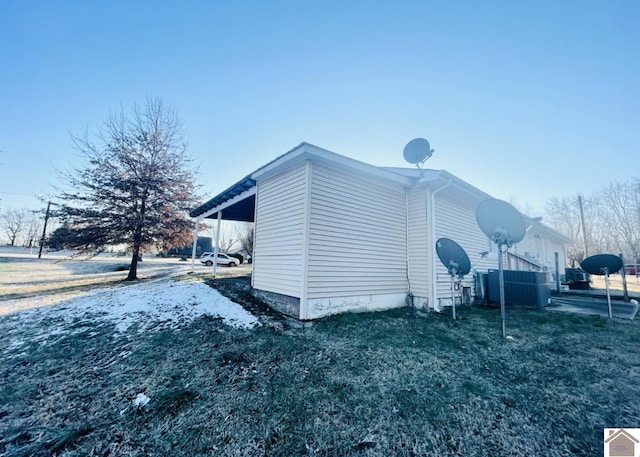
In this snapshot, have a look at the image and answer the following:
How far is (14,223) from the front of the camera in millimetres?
52156

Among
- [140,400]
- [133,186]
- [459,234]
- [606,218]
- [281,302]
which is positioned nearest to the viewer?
[140,400]

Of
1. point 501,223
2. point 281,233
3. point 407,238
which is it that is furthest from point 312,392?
point 407,238

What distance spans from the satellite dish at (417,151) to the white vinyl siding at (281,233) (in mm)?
3837

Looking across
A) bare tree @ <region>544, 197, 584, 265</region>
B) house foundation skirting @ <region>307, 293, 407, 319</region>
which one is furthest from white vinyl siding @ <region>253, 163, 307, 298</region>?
bare tree @ <region>544, 197, 584, 265</region>

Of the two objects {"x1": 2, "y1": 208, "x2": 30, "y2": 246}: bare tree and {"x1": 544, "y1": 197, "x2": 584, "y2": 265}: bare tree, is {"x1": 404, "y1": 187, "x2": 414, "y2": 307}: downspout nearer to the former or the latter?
{"x1": 544, "y1": 197, "x2": 584, "y2": 265}: bare tree

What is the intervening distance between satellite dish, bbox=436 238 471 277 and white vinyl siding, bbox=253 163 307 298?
347 centimetres

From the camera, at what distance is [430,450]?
7.05ft

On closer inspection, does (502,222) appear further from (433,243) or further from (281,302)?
(281,302)

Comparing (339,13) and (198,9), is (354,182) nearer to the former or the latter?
(339,13)

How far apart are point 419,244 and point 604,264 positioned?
501 centimetres

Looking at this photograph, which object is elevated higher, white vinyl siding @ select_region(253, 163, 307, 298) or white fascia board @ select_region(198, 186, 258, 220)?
white fascia board @ select_region(198, 186, 258, 220)

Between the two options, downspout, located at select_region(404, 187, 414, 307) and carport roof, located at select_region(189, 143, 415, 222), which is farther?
downspout, located at select_region(404, 187, 414, 307)

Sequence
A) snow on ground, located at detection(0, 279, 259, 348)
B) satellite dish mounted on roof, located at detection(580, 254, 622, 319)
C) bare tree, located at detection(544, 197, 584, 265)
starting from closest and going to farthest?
snow on ground, located at detection(0, 279, 259, 348)
satellite dish mounted on roof, located at detection(580, 254, 622, 319)
bare tree, located at detection(544, 197, 584, 265)

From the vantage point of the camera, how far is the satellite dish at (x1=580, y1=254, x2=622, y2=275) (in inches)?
262
